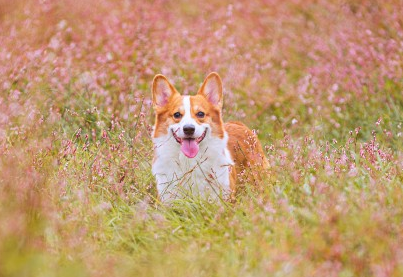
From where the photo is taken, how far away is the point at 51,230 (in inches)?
169

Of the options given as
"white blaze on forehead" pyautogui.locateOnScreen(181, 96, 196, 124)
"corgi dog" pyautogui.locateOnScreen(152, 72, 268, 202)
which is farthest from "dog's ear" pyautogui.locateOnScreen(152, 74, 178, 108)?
"white blaze on forehead" pyautogui.locateOnScreen(181, 96, 196, 124)

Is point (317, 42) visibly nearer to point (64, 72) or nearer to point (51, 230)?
point (64, 72)

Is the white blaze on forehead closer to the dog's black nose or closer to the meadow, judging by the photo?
the dog's black nose

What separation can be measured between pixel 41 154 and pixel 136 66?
2.69 m

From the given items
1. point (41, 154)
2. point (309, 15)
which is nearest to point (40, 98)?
point (41, 154)

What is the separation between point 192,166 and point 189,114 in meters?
0.39

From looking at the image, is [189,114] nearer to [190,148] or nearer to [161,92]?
[190,148]

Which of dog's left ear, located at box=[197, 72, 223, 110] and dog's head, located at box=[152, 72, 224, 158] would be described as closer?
dog's head, located at box=[152, 72, 224, 158]

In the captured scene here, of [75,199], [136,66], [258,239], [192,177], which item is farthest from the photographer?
[136,66]

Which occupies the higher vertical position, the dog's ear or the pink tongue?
the dog's ear

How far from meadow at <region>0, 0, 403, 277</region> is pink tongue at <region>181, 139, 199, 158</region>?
1.36ft

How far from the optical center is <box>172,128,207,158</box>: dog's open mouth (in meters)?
5.37

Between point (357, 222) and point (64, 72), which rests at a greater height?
point (357, 222)

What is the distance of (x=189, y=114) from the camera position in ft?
17.7
